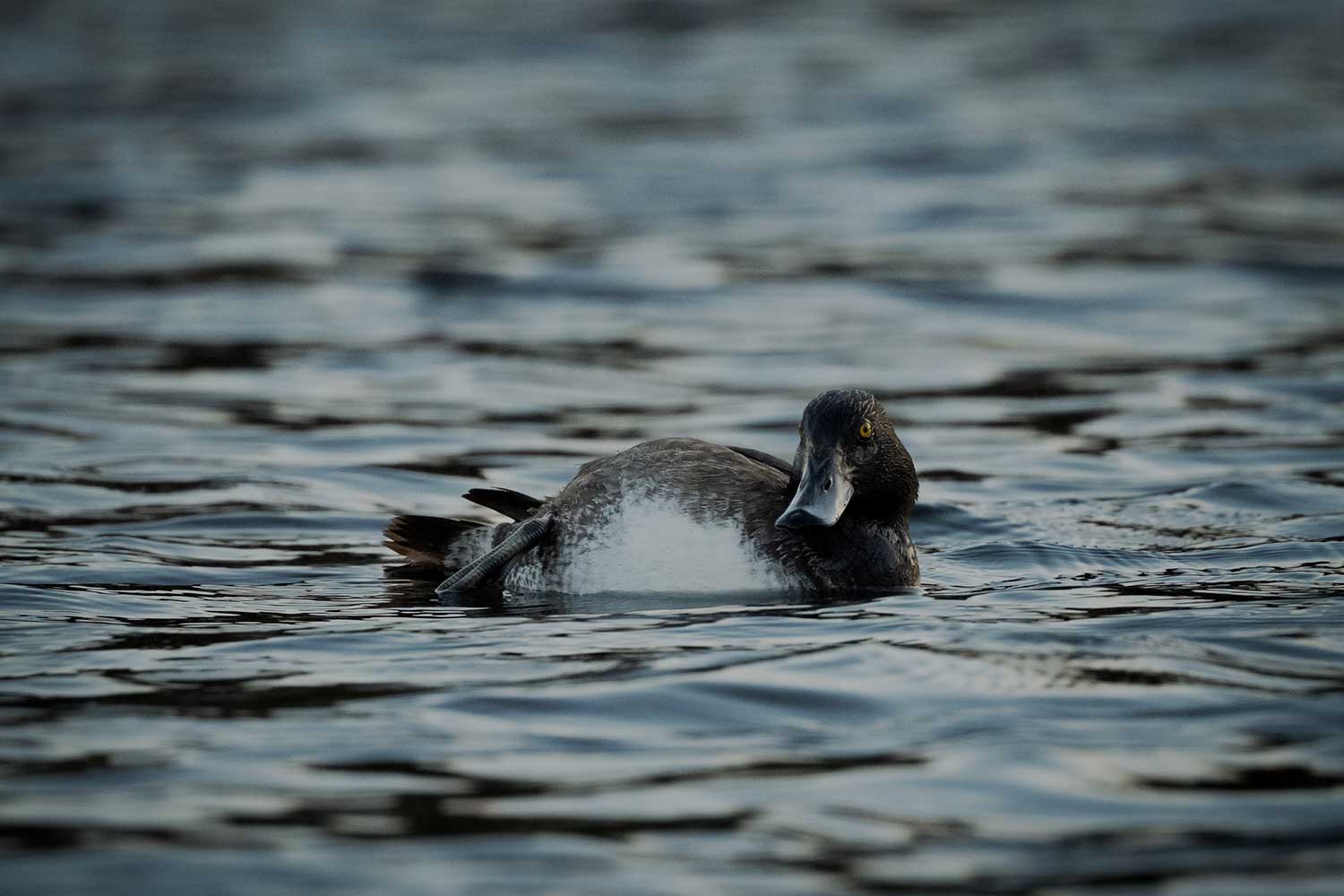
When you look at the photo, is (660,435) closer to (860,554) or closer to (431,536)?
(431,536)

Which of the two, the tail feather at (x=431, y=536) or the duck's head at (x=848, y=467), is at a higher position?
the duck's head at (x=848, y=467)

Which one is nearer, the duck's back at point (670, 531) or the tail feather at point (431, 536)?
the duck's back at point (670, 531)

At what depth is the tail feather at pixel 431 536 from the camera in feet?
27.1

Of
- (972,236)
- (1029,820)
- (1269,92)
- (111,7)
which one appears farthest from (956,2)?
(1029,820)

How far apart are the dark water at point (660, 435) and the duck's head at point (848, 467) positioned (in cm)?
39

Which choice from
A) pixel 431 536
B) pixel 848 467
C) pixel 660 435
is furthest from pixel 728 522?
pixel 660 435

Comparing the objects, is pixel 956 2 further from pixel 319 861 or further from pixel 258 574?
pixel 319 861

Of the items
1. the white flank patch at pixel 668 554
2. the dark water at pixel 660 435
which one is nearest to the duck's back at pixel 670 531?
the white flank patch at pixel 668 554

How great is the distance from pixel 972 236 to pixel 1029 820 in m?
14.4

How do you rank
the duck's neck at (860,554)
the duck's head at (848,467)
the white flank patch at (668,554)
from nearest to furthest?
the duck's head at (848,467), the white flank patch at (668,554), the duck's neck at (860,554)

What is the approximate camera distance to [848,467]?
7.51 metres

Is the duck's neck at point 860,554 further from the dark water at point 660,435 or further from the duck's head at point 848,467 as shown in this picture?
the dark water at point 660,435

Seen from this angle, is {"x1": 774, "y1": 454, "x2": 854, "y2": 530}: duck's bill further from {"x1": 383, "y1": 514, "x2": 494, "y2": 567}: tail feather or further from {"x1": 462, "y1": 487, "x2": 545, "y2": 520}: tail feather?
{"x1": 383, "y1": 514, "x2": 494, "y2": 567}: tail feather

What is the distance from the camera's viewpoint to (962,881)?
458 cm
